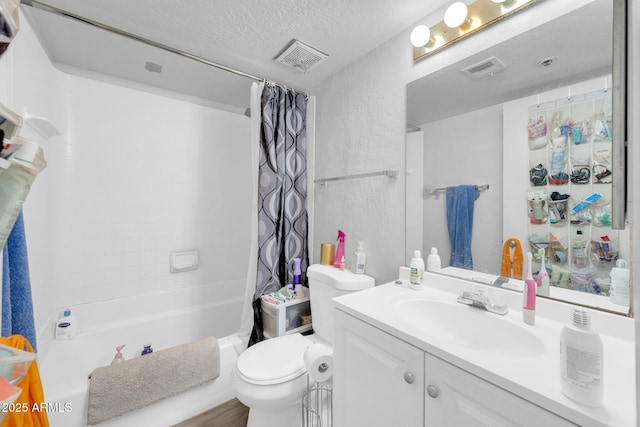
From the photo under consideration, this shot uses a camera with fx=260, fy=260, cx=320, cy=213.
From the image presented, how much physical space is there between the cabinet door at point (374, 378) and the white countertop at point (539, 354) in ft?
0.15

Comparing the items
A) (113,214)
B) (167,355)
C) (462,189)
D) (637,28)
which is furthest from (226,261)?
(637,28)

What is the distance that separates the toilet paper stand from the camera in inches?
49.4

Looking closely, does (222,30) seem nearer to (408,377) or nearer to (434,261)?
(434,261)

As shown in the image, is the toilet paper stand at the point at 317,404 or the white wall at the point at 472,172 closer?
the white wall at the point at 472,172

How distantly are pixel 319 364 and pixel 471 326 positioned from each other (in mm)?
647

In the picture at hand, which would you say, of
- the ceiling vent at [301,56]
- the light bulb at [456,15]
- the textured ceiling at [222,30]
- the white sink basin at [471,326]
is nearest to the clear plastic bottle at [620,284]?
the white sink basin at [471,326]

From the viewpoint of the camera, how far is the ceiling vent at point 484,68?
1097mm

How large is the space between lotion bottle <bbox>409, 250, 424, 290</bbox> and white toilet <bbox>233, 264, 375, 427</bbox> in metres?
0.29

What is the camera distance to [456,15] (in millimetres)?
1153

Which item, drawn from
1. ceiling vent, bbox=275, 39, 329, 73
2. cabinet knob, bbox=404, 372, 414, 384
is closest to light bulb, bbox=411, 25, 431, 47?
ceiling vent, bbox=275, 39, 329, 73

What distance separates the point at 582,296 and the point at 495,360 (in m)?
0.51

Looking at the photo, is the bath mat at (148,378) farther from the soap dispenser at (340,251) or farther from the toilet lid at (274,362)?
the soap dispenser at (340,251)

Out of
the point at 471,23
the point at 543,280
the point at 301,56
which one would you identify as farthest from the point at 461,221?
the point at 301,56

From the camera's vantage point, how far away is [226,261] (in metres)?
2.47
